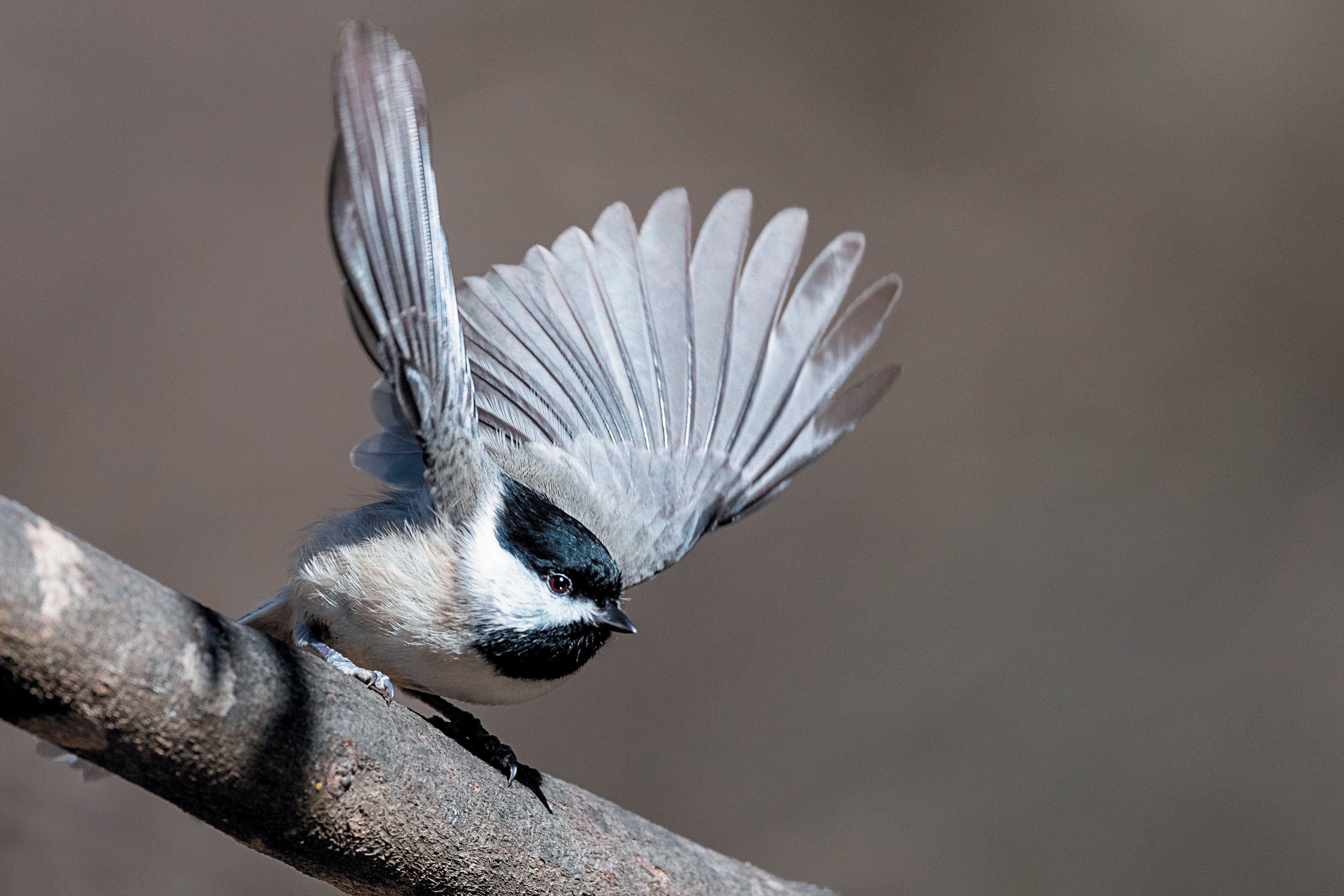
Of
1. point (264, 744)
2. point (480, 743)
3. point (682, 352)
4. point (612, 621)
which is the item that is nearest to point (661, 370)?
point (682, 352)

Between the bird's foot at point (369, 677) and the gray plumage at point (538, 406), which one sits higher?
the gray plumage at point (538, 406)

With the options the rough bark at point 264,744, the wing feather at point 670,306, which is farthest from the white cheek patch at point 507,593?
the wing feather at point 670,306

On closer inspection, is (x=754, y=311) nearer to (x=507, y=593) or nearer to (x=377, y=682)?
(x=507, y=593)

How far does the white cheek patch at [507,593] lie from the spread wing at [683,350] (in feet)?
1.78

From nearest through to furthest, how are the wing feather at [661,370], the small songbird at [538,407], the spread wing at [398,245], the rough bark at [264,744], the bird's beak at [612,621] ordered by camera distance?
1. the rough bark at [264,744]
2. the spread wing at [398,245]
3. the small songbird at [538,407]
4. the bird's beak at [612,621]
5. the wing feather at [661,370]

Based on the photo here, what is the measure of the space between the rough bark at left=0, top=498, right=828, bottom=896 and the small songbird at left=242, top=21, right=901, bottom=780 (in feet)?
0.65

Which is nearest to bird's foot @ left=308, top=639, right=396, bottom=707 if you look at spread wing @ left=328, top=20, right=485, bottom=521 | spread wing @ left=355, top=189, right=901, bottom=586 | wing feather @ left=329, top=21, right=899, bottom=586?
spread wing @ left=328, top=20, right=485, bottom=521

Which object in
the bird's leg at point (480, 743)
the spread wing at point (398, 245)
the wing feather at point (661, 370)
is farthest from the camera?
the wing feather at point (661, 370)

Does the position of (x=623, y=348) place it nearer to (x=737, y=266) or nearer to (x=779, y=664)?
(x=737, y=266)

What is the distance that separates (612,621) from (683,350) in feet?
2.80

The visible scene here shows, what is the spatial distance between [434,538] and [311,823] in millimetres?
534

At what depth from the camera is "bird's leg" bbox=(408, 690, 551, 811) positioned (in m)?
1.56

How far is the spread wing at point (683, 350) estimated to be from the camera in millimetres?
2258

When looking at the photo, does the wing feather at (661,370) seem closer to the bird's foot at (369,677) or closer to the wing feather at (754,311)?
the wing feather at (754,311)
